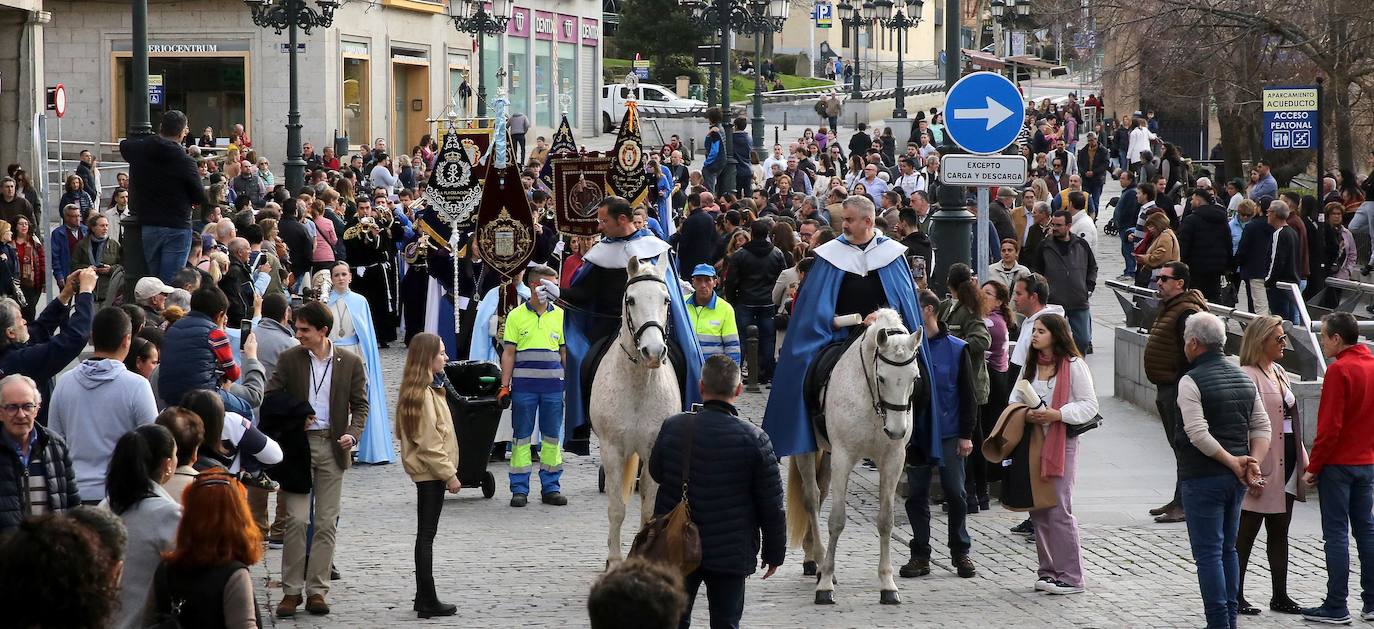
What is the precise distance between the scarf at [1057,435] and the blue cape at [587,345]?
2042mm

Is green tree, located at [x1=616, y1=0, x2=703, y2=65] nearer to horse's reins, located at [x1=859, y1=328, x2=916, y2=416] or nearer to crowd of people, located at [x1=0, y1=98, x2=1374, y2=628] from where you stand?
crowd of people, located at [x1=0, y1=98, x2=1374, y2=628]

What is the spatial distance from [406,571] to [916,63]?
10597cm

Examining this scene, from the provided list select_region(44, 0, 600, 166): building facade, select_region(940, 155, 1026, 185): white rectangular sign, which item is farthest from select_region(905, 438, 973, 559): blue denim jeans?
select_region(44, 0, 600, 166): building facade

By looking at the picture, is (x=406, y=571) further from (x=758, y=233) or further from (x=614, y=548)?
(x=758, y=233)

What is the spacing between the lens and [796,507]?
1044 centimetres

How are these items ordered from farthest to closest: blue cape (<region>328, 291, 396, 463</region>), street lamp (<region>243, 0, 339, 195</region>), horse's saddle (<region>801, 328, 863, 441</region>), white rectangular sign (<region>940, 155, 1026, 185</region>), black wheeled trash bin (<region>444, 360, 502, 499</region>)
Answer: street lamp (<region>243, 0, 339, 195</region>) < blue cape (<region>328, 291, 396, 463</region>) < white rectangular sign (<region>940, 155, 1026, 185</region>) < black wheeled trash bin (<region>444, 360, 502, 499</region>) < horse's saddle (<region>801, 328, 863, 441</region>)

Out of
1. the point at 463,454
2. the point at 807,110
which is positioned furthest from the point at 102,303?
the point at 807,110

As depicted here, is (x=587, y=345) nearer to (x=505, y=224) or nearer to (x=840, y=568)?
(x=840, y=568)

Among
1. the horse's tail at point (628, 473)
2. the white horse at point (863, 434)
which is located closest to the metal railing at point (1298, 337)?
the white horse at point (863, 434)

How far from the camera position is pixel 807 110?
68.4 m

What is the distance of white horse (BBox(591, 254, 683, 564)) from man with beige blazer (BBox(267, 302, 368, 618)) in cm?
142

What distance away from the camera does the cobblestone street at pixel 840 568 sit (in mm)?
9484

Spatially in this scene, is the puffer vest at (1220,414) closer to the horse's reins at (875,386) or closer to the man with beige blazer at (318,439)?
the horse's reins at (875,386)

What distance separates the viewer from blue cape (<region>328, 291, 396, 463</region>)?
13.5 metres
